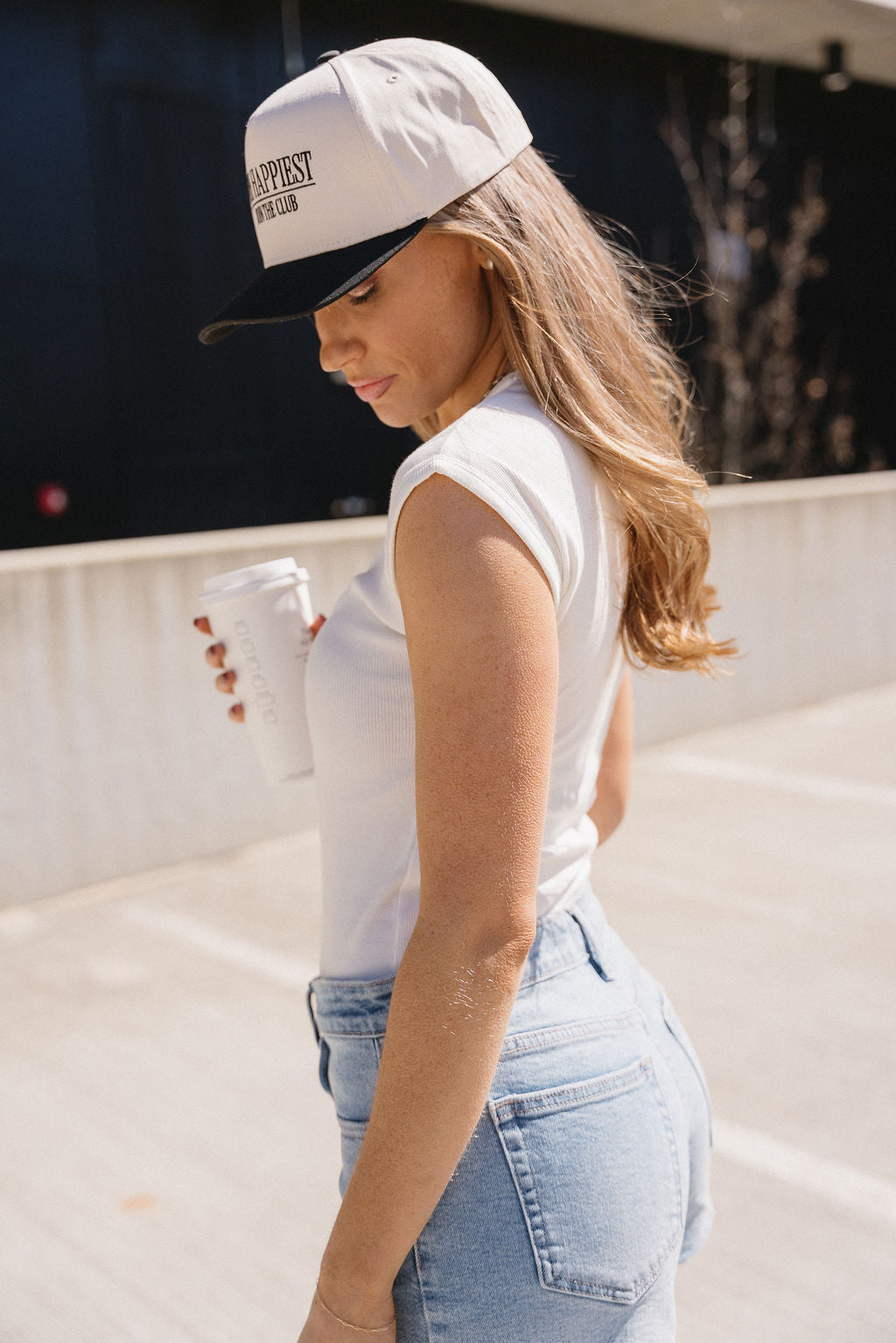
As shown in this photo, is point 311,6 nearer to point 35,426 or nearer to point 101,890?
point 35,426

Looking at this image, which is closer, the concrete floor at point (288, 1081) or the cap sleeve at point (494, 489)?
the cap sleeve at point (494, 489)

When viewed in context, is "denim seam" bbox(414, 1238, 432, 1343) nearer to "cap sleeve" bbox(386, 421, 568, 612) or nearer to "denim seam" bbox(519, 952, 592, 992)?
"denim seam" bbox(519, 952, 592, 992)

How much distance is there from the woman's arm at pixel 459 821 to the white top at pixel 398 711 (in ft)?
0.25

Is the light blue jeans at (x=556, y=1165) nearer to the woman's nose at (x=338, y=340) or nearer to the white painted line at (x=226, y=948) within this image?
the woman's nose at (x=338, y=340)

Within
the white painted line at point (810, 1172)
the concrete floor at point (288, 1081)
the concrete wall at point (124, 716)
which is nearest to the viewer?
the concrete floor at point (288, 1081)

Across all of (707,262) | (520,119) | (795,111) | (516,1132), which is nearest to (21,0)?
(707,262)

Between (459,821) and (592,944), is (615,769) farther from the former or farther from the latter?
(459,821)

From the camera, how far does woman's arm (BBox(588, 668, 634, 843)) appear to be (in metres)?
1.56

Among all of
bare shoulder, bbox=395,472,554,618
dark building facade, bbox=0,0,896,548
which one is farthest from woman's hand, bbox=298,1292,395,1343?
dark building facade, bbox=0,0,896,548

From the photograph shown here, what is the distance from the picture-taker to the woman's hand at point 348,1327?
1.01 m

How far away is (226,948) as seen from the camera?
4023 millimetres

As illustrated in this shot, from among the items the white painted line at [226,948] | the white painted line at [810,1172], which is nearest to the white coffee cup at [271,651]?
the white painted line at [810,1172]

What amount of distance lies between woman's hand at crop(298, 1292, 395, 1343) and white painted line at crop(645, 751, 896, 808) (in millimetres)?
4524

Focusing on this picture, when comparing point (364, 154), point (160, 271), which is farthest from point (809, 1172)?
point (160, 271)
